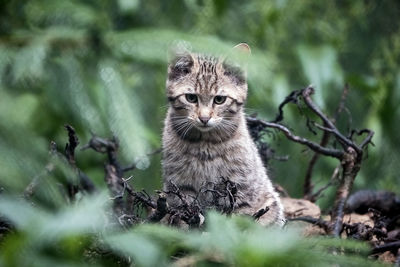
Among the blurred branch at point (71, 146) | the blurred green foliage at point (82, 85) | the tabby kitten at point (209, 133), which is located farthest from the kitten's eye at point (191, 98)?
the blurred branch at point (71, 146)

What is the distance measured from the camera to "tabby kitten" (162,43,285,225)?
4.09 m

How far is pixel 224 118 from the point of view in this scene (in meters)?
4.31

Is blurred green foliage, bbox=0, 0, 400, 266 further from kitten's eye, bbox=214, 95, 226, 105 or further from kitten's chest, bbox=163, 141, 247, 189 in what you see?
kitten's eye, bbox=214, 95, 226, 105

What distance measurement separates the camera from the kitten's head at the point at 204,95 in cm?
420

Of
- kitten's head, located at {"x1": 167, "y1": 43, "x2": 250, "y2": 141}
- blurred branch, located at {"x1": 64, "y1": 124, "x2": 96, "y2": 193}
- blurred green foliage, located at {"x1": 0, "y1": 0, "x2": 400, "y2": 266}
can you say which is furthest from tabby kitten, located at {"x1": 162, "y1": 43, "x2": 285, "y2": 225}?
blurred branch, located at {"x1": 64, "y1": 124, "x2": 96, "y2": 193}

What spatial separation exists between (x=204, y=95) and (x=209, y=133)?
0.83 ft

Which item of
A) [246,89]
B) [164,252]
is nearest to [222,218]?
[164,252]

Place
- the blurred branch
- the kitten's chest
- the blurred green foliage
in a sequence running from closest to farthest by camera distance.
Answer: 1. the blurred green foliage
2. the blurred branch
3. the kitten's chest

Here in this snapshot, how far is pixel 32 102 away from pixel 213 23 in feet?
11.2

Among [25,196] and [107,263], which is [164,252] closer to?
[107,263]

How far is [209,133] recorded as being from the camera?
4324 mm

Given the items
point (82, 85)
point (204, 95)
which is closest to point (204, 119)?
point (204, 95)

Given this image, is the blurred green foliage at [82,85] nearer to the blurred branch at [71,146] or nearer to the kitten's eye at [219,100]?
the blurred branch at [71,146]

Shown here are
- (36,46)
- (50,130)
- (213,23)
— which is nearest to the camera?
(36,46)
